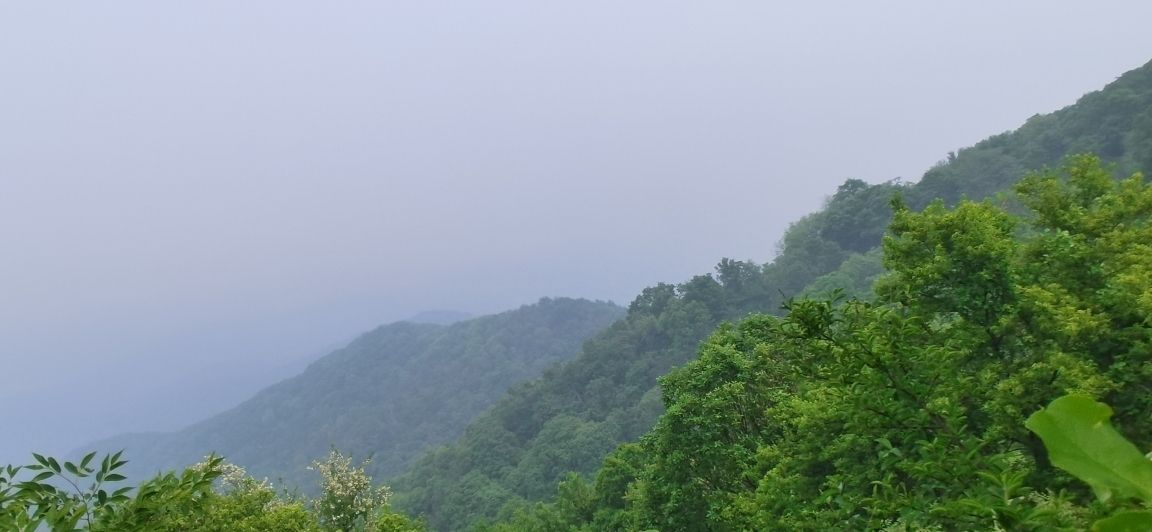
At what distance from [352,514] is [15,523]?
17.6m

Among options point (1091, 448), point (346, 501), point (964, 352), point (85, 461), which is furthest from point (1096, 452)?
point (346, 501)

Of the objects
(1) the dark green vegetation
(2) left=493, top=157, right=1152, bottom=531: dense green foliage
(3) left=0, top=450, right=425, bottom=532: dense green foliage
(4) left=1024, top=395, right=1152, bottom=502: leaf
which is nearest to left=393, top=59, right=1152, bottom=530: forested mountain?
(1) the dark green vegetation

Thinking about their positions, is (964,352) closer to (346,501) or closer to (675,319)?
(346,501)

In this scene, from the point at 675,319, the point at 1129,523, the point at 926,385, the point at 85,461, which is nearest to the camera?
the point at 1129,523

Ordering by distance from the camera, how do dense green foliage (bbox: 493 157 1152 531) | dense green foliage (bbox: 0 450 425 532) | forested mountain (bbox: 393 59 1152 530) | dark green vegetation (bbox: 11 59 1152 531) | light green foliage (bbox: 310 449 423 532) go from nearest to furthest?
dense green foliage (bbox: 0 450 425 532), dark green vegetation (bbox: 11 59 1152 531), dense green foliage (bbox: 493 157 1152 531), light green foliage (bbox: 310 449 423 532), forested mountain (bbox: 393 59 1152 530)

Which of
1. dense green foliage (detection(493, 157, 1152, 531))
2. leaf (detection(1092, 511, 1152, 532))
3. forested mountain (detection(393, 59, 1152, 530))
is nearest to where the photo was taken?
leaf (detection(1092, 511, 1152, 532))

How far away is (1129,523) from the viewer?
33.8 inches

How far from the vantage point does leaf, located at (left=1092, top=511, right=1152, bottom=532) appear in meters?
0.86

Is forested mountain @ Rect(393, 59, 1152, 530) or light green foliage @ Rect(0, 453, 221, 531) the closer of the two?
light green foliage @ Rect(0, 453, 221, 531)

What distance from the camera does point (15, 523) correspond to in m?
4.07

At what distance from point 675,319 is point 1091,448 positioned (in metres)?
101

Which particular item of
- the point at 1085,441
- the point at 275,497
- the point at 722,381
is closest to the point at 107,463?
the point at 1085,441

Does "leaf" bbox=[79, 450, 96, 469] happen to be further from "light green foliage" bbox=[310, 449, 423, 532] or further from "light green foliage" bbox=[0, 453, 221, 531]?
"light green foliage" bbox=[310, 449, 423, 532]

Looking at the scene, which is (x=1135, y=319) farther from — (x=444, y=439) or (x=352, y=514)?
(x=444, y=439)
